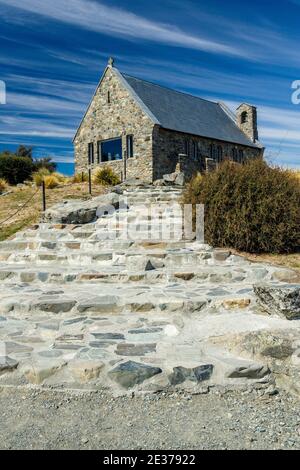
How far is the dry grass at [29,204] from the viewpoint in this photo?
1075 cm

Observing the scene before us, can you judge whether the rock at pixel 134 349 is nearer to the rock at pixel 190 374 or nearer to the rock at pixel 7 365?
the rock at pixel 190 374

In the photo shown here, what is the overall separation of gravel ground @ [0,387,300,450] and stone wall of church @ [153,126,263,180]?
18.2 meters

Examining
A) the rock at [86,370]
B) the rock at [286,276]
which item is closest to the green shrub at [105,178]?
the rock at [286,276]

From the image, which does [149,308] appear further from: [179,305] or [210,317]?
[210,317]

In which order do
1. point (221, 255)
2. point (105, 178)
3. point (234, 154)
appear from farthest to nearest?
point (234, 154) < point (105, 178) < point (221, 255)

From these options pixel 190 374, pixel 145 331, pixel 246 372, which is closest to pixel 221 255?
pixel 145 331

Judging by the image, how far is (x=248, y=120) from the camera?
2864cm

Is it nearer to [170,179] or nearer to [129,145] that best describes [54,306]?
[170,179]

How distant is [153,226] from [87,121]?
1696 centimetres

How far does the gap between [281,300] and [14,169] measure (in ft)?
86.9

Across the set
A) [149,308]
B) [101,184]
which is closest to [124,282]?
[149,308]

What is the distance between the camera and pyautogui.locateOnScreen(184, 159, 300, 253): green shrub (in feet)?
25.2

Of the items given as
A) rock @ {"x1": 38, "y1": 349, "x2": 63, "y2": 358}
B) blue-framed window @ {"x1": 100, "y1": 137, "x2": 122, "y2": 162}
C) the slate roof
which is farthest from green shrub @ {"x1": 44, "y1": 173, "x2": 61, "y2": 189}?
rock @ {"x1": 38, "y1": 349, "x2": 63, "y2": 358}

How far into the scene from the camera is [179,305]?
16.7 ft
